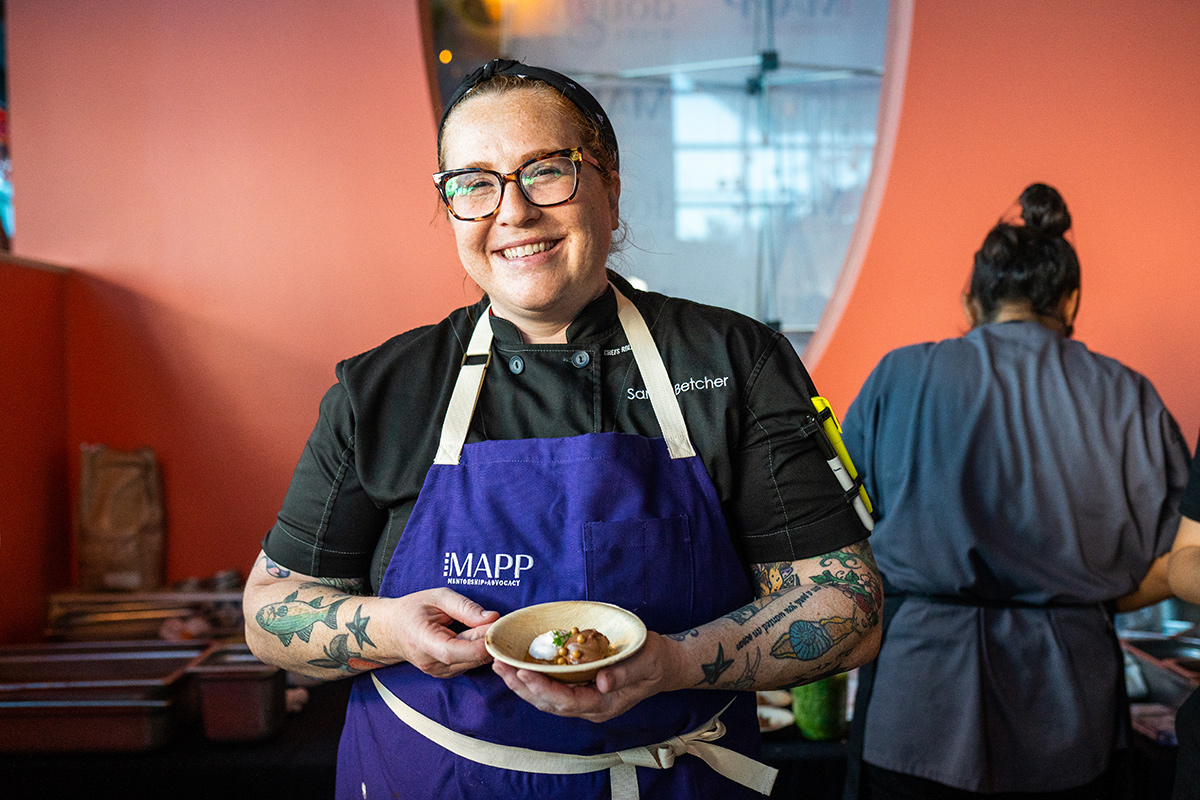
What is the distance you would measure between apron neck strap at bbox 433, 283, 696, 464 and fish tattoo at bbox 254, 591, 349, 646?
0.26 m

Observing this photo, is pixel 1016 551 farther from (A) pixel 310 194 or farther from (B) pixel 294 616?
(A) pixel 310 194

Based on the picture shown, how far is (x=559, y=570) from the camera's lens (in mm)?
1104

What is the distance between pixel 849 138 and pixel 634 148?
82 cm

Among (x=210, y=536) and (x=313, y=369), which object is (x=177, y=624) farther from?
(x=313, y=369)

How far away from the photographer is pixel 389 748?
1180mm

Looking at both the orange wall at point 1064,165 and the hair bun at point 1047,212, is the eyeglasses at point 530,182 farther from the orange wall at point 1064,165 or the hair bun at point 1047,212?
the orange wall at point 1064,165

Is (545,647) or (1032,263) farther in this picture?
(1032,263)

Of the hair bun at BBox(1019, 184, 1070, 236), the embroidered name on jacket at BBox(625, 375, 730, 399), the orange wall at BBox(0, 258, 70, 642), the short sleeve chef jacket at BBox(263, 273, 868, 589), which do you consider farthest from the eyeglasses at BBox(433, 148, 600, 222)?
the orange wall at BBox(0, 258, 70, 642)

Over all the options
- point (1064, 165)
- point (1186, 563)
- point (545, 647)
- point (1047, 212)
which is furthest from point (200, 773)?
point (1064, 165)

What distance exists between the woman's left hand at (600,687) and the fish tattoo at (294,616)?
353 mm

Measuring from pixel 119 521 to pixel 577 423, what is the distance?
2.11m

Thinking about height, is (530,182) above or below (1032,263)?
above

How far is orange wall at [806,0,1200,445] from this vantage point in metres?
2.72

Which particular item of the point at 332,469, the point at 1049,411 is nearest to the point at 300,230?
the point at 332,469
